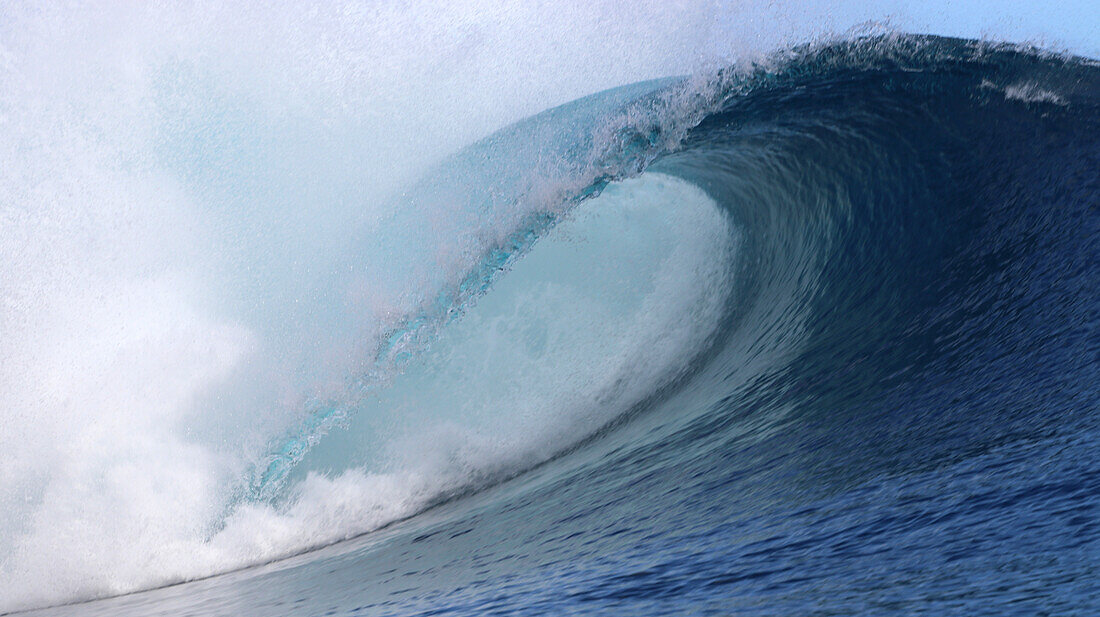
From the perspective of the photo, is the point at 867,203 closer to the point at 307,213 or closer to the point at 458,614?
the point at 458,614

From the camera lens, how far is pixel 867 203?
17.9ft

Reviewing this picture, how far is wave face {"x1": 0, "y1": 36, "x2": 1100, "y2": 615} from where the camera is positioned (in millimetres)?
1851

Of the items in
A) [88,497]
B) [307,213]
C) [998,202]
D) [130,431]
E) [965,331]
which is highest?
[307,213]

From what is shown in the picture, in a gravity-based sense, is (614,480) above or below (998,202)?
below

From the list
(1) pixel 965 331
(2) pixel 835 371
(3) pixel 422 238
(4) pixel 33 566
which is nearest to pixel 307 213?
(3) pixel 422 238

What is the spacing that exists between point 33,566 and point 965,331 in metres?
6.51

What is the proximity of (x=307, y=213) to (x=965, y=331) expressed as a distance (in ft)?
21.1

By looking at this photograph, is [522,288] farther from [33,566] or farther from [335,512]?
[33,566]

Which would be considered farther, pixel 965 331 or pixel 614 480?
pixel 614 480

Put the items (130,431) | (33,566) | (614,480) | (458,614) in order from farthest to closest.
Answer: (130,431), (33,566), (614,480), (458,614)

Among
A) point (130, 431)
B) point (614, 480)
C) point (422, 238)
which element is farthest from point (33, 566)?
point (614, 480)

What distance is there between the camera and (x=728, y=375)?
4.84 meters

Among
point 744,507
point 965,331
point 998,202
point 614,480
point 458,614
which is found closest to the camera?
point 458,614

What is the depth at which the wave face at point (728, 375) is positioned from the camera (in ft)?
6.07
